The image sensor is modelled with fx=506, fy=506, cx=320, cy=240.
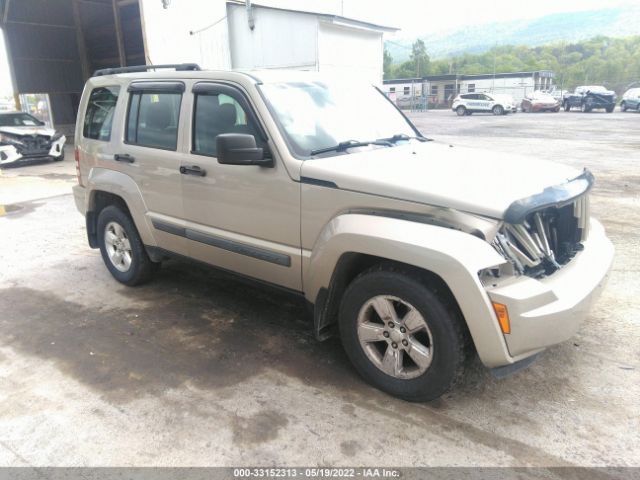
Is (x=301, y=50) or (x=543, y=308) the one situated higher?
(x=301, y=50)

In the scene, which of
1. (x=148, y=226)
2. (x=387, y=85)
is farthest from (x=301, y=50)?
(x=387, y=85)

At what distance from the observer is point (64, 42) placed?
67.1 ft

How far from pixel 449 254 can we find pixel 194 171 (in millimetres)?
2187

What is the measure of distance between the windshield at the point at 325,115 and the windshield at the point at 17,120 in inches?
579

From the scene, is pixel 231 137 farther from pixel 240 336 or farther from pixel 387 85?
pixel 387 85

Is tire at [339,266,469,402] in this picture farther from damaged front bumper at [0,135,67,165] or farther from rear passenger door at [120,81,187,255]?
damaged front bumper at [0,135,67,165]

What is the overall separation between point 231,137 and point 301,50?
13.5 metres

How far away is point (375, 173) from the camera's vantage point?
120 inches

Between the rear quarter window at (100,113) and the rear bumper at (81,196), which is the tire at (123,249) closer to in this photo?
the rear bumper at (81,196)

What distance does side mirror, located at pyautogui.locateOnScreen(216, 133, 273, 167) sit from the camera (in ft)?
→ 10.4

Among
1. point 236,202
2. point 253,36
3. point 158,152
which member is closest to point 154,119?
point 158,152

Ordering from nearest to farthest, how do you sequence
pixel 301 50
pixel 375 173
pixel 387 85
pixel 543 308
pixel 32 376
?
pixel 543 308, pixel 375 173, pixel 32 376, pixel 301 50, pixel 387 85

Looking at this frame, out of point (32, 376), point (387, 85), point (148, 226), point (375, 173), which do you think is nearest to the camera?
point (375, 173)

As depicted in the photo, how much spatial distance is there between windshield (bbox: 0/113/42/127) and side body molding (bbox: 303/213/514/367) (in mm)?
15819
